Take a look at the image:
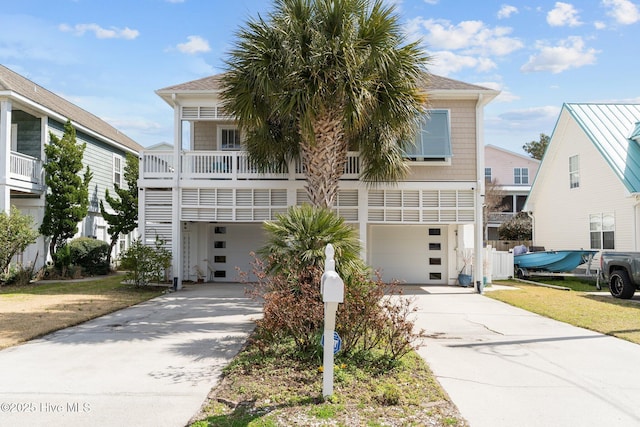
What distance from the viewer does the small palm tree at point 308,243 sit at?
7.44 meters

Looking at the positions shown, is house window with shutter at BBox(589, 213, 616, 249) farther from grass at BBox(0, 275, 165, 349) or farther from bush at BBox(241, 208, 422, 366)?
grass at BBox(0, 275, 165, 349)

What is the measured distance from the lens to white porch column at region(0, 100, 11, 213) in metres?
16.3

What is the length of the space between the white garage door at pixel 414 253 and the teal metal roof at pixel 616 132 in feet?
21.9

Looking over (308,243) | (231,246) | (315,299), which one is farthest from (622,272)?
(231,246)

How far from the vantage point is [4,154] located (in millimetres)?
16469

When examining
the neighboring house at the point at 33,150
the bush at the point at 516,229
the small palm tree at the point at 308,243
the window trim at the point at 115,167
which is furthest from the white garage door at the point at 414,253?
the bush at the point at 516,229

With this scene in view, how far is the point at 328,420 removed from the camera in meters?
4.45

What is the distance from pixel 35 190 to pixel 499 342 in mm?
16995

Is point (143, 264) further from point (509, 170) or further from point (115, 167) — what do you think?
point (509, 170)

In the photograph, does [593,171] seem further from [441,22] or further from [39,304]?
[39,304]

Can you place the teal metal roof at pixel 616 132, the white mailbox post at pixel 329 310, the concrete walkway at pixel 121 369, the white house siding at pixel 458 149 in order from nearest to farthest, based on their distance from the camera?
the concrete walkway at pixel 121 369
the white mailbox post at pixel 329 310
the white house siding at pixel 458 149
the teal metal roof at pixel 616 132

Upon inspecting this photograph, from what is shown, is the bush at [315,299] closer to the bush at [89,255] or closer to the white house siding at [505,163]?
the bush at [89,255]

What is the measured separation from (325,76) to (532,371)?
22.9 feet

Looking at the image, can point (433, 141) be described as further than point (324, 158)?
Yes
